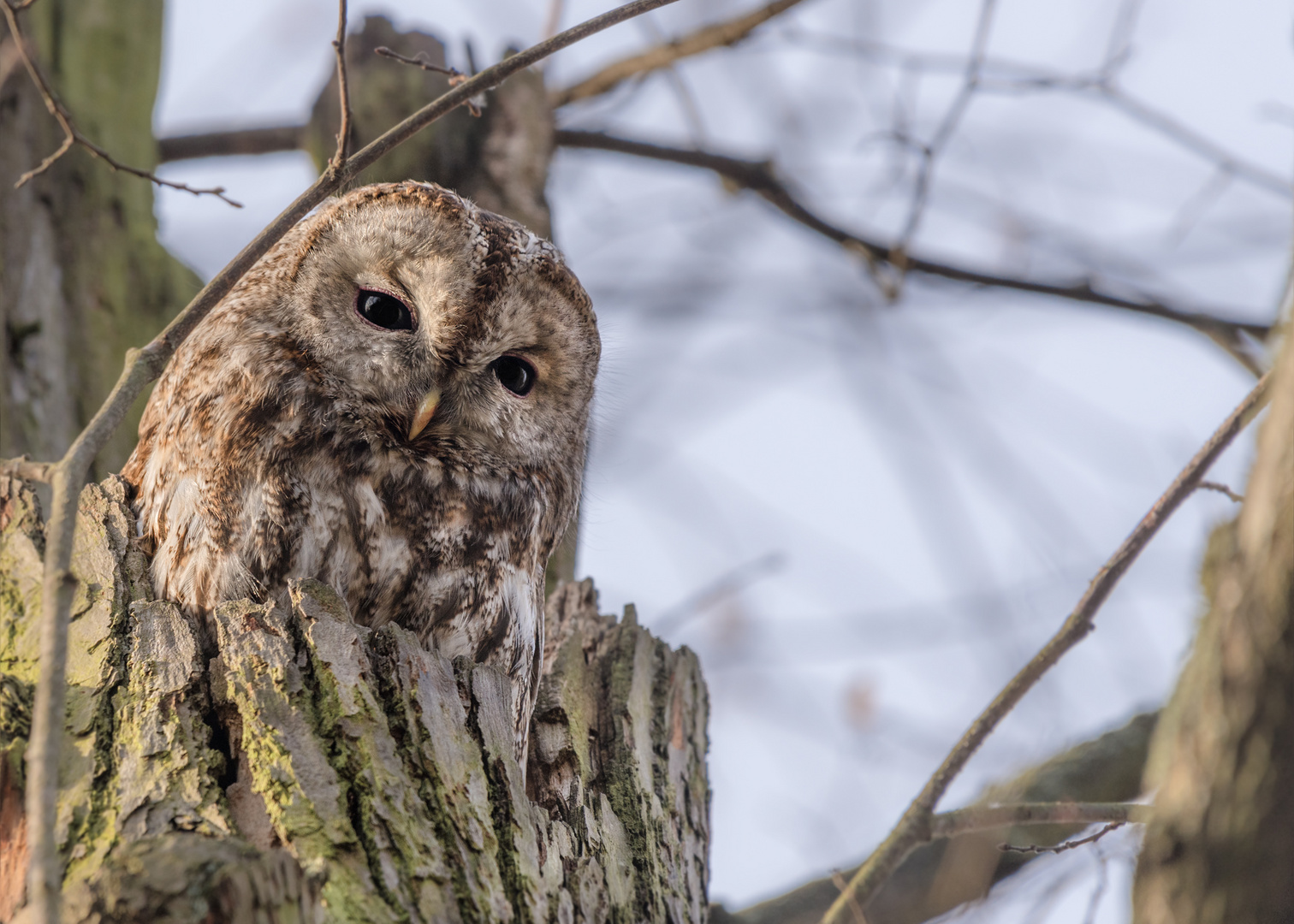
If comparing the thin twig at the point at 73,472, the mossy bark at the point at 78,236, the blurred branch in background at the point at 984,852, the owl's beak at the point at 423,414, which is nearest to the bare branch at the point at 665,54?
the mossy bark at the point at 78,236

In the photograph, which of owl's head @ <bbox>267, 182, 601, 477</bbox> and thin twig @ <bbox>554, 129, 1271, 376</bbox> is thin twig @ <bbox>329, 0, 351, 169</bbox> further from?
thin twig @ <bbox>554, 129, 1271, 376</bbox>

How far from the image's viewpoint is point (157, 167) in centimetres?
385

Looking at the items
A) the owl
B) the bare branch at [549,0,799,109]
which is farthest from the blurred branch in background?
the bare branch at [549,0,799,109]

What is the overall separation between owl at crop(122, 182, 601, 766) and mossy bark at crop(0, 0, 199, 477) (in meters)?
0.76

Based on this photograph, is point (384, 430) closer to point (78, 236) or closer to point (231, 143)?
point (78, 236)

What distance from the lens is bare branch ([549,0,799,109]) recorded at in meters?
4.26

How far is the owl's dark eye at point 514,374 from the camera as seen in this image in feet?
9.38

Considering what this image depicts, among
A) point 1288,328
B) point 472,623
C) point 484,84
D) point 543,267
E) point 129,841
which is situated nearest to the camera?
point 1288,328

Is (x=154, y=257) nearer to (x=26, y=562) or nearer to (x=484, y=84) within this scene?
(x=26, y=562)

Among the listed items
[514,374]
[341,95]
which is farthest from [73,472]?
[514,374]

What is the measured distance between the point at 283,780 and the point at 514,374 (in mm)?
1335

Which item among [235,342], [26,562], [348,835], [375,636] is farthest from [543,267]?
[348,835]

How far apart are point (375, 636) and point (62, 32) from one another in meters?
2.81

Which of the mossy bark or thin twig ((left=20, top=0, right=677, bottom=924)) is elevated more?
the mossy bark
